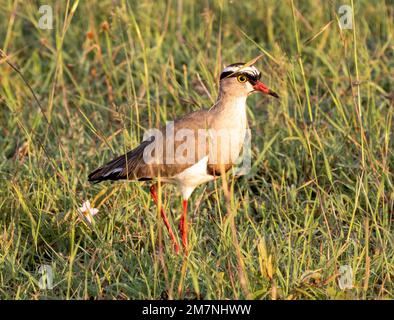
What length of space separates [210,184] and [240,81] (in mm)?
855

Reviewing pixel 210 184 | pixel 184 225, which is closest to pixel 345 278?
pixel 184 225

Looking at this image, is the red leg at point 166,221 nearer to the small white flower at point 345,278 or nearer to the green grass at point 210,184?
the green grass at point 210,184

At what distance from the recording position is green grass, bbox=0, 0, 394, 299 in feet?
14.3

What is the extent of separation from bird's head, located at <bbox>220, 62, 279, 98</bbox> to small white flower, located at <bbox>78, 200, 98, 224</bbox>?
101 cm

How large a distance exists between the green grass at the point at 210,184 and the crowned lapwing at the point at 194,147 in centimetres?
15

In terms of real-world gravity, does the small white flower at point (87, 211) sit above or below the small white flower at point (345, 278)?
above

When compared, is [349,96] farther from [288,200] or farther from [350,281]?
[350,281]

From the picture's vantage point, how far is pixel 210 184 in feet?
18.6

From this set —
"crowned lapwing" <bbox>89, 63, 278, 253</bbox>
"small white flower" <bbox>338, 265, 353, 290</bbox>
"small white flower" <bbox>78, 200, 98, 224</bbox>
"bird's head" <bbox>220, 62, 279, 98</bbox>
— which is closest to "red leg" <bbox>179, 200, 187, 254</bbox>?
"crowned lapwing" <bbox>89, 63, 278, 253</bbox>

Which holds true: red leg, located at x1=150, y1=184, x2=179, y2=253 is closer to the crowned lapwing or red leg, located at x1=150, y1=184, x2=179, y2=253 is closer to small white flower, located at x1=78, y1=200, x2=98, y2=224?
the crowned lapwing

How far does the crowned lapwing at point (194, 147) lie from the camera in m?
4.88

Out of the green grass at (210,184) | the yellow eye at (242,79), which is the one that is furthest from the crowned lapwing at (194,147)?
the green grass at (210,184)
